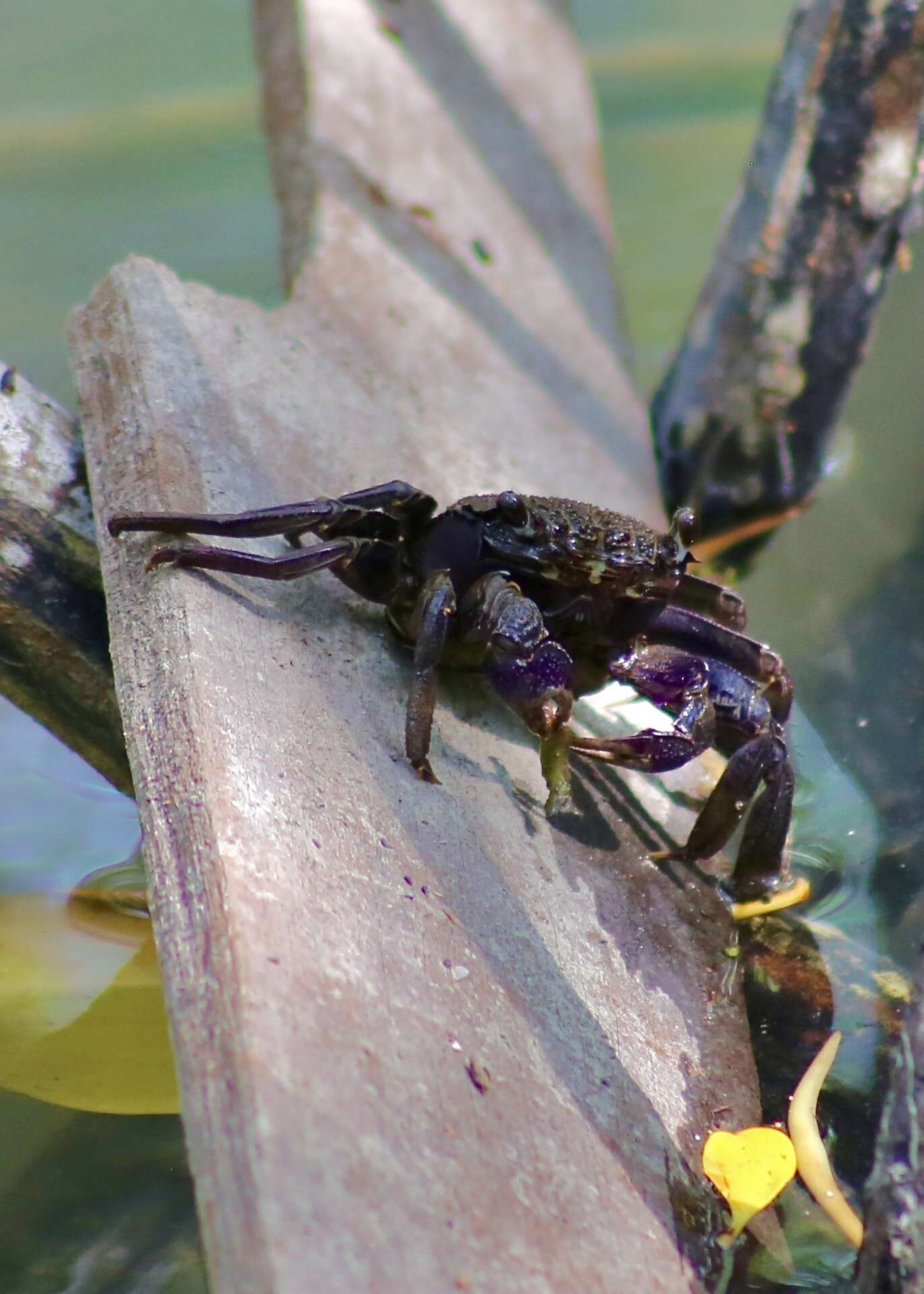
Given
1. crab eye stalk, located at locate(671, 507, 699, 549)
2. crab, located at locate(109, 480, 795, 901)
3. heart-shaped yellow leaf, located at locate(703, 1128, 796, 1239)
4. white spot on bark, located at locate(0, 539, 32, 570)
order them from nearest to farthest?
heart-shaped yellow leaf, located at locate(703, 1128, 796, 1239) < crab, located at locate(109, 480, 795, 901) < white spot on bark, located at locate(0, 539, 32, 570) < crab eye stalk, located at locate(671, 507, 699, 549)

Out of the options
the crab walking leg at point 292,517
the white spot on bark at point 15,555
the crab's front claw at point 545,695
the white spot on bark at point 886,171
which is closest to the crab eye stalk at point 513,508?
the crab walking leg at point 292,517

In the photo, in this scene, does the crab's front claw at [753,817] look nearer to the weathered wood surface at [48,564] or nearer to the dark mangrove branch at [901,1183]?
the dark mangrove branch at [901,1183]

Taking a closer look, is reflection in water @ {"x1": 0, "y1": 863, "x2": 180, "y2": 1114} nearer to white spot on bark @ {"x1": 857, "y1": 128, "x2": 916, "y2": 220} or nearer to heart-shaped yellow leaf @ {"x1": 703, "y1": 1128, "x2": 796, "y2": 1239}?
heart-shaped yellow leaf @ {"x1": 703, "y1": 1128, "x2": 796, "y2": 1239}

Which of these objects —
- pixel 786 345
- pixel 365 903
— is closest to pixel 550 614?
pixel 365 903

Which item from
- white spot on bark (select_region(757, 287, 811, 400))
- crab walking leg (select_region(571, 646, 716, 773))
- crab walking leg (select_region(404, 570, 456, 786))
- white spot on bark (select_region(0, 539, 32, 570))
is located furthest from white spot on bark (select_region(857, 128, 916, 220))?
white spot on bark (select_region(0, 539, 32, 570))

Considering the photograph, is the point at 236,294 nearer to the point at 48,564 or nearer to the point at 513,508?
the point at 48,564

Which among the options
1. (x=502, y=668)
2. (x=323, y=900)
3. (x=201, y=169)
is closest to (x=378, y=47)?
(x=201, y=169)
